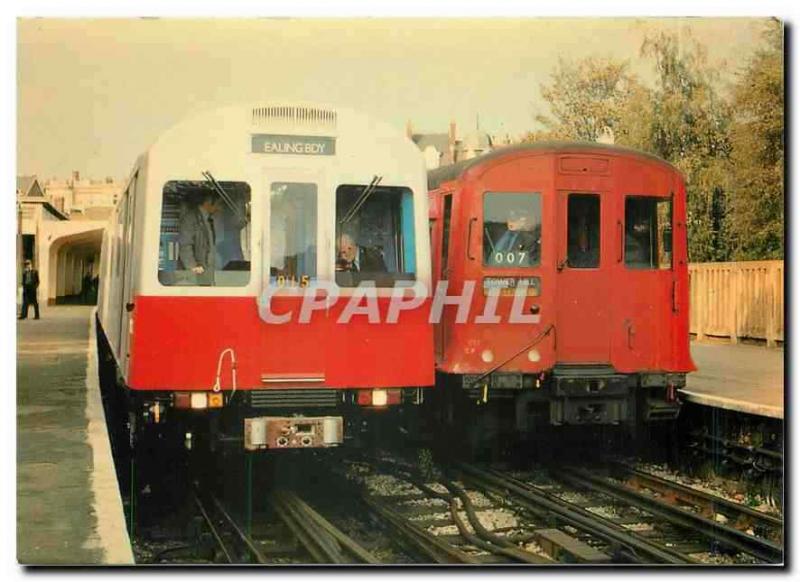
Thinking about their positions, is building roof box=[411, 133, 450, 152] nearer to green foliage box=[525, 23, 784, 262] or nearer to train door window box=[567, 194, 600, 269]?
green foliage box=[525, 23, 784, 262]

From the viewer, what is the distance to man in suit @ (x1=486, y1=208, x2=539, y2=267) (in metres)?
10.2

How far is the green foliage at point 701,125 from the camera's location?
9.45 meters

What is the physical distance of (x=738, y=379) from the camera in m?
10.1

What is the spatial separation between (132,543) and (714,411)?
478cm

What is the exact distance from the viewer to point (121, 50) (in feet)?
30.7

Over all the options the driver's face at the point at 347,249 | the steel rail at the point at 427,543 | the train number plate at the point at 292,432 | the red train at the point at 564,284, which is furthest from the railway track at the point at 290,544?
the driver's face at the point at 347,249

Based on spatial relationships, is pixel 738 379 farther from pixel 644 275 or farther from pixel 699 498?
pixel 644 275

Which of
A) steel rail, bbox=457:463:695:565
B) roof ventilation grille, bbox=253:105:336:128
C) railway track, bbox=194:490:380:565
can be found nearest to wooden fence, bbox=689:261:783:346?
steel rail, bbox=457:463:695:565

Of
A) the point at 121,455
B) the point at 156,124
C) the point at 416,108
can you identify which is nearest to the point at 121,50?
the point at 156,124

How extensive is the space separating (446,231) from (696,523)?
2951mm

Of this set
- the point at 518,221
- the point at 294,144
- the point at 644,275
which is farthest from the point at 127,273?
the point at 644,275

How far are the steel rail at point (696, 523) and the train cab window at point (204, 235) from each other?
339 cm

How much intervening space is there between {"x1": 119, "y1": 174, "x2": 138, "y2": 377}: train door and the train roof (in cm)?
233

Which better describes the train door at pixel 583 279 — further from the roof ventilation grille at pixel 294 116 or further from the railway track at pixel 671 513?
the roof ventilation grille at pixel 294 116
